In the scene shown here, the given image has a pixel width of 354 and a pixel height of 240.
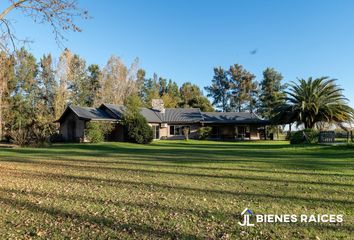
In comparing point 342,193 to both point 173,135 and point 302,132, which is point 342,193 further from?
point 173,135

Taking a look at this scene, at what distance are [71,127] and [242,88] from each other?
4162cm

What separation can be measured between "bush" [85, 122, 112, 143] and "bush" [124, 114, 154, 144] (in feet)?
8.53

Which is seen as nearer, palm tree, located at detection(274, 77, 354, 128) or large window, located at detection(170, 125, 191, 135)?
palm tree, located at detection(274, 77, 354, 128)

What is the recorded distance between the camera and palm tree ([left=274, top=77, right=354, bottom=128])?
1123 inches

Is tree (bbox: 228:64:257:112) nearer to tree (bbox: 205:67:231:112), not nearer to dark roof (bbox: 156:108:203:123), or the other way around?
tree (bbox: 205:67:231:112)

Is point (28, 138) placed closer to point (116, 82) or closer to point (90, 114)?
point (90, 114)

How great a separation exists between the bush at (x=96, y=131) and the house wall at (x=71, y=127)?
143cm

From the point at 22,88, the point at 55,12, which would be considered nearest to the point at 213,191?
the point at 55,12

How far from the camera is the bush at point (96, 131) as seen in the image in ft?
94.1

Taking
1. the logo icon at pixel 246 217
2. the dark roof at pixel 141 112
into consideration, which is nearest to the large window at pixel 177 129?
the dark roof at pixel 141 112

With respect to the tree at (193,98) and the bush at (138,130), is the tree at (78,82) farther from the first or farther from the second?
the bush at (138,130)

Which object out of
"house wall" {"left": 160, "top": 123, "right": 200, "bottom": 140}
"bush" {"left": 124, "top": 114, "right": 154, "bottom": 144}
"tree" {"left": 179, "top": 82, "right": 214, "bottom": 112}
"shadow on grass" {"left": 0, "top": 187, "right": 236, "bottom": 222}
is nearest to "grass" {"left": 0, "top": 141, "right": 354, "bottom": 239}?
"shadow on grass" {"left": 0, "top": 187, "right": 236, "bottom": 222}

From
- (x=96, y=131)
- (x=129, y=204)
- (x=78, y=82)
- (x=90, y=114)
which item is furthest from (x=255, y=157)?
(x=78, y=82)

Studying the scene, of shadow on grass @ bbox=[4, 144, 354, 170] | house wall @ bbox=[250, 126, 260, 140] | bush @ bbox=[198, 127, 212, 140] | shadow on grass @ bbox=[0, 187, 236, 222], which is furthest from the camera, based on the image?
house wall @ bbox=[250, 126, 260, 140]
